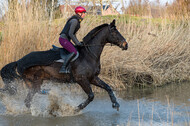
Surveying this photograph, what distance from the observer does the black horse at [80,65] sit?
6.74 meters

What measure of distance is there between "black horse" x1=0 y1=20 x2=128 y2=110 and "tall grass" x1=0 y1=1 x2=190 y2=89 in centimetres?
Answer: 219

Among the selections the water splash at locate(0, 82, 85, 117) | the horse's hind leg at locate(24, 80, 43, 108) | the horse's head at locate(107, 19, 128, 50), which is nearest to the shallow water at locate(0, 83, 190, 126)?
the water splash at locate(0, 82, 85, 117)

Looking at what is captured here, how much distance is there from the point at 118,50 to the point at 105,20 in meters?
1.39

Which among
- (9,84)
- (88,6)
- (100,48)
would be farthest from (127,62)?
(9,84)

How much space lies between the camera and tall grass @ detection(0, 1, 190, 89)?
9.09 m

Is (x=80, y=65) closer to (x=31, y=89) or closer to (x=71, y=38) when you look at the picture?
(x=71, y=38)

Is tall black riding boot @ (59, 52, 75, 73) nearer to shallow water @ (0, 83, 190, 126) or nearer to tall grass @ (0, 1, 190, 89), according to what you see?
shallow water @ (0, 83, 190, 126)

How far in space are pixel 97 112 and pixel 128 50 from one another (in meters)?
3.69

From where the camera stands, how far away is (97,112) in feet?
23.0

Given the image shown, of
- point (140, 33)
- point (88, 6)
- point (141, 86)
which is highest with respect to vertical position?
point (88, 6)

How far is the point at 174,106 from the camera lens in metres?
7.27

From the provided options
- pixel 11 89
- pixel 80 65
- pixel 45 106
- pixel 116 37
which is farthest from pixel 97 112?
pixel 11 89

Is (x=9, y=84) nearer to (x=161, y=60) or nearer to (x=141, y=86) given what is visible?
(x=141, y=86)

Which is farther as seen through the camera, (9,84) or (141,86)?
(141,86)
